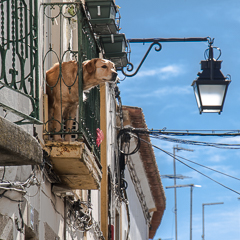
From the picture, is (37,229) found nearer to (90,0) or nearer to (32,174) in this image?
(32,174)

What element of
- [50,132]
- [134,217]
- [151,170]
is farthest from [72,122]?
[151,170]

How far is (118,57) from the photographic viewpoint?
1251 cm

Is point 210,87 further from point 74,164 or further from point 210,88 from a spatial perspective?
point 74,164

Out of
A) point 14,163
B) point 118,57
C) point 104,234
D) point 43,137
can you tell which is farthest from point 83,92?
point 104,234

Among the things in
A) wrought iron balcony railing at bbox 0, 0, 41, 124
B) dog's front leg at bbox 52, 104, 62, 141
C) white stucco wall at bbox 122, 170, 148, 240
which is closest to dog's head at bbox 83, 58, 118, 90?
dog's front leg at bbox 52, 104, 62, 141

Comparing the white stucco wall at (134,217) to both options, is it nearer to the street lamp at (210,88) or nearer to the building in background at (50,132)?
the building in background at (50,132)

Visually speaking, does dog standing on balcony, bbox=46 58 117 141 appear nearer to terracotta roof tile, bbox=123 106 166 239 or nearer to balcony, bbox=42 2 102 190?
balcony, bbox=42 2 102 190

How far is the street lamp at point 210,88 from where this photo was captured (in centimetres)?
1018

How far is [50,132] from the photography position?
838 cm

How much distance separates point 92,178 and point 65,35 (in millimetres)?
2294

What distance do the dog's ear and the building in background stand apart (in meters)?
0.17

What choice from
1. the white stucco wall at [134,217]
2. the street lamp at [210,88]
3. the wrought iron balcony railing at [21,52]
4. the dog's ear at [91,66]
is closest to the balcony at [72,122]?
the dog's ear at [91,66]

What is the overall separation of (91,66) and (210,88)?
227 centimetres

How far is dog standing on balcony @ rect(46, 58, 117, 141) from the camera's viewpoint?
872cm
